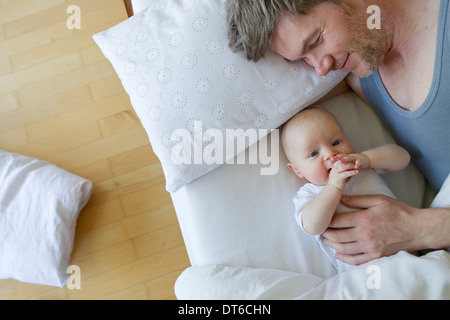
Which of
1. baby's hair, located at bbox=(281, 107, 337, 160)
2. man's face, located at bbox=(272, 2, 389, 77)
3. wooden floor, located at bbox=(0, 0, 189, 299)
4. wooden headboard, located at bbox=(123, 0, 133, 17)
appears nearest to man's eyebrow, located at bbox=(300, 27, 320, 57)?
man's face, located at bbox=(272, 2, 389, 77)

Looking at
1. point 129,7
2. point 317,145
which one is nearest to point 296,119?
point 317,145

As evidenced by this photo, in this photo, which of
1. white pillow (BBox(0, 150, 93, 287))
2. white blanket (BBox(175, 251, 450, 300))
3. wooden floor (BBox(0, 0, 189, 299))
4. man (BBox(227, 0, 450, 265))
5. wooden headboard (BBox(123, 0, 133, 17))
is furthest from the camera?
wooden headboard (BBox(123, 0, 133, 17))

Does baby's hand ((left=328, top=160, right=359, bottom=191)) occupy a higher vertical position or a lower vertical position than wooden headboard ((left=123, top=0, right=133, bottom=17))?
lower

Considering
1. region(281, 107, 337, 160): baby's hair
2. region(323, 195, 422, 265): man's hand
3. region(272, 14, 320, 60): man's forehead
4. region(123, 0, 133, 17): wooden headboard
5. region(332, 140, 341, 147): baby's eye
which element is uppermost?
region(123, 0, 133, 17): wooden headboard

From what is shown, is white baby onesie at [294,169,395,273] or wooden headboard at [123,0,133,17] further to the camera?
wooden headboard at [123,0,133,17]

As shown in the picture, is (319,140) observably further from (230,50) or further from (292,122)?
(230,50)

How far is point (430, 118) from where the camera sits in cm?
101

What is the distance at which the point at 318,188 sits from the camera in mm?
1110

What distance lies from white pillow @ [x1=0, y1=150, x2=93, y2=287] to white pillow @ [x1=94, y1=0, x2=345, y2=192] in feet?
1.90

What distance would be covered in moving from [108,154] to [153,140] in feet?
2.15

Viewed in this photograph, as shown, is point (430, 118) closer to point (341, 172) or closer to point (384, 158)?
point (384, 158)

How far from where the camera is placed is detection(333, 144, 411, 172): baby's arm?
41.9 inches

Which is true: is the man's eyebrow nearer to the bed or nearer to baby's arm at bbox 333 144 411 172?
the bed

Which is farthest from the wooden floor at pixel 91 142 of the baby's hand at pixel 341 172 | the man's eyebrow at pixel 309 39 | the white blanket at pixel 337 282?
the man's eyebrow at pixel 309 39
